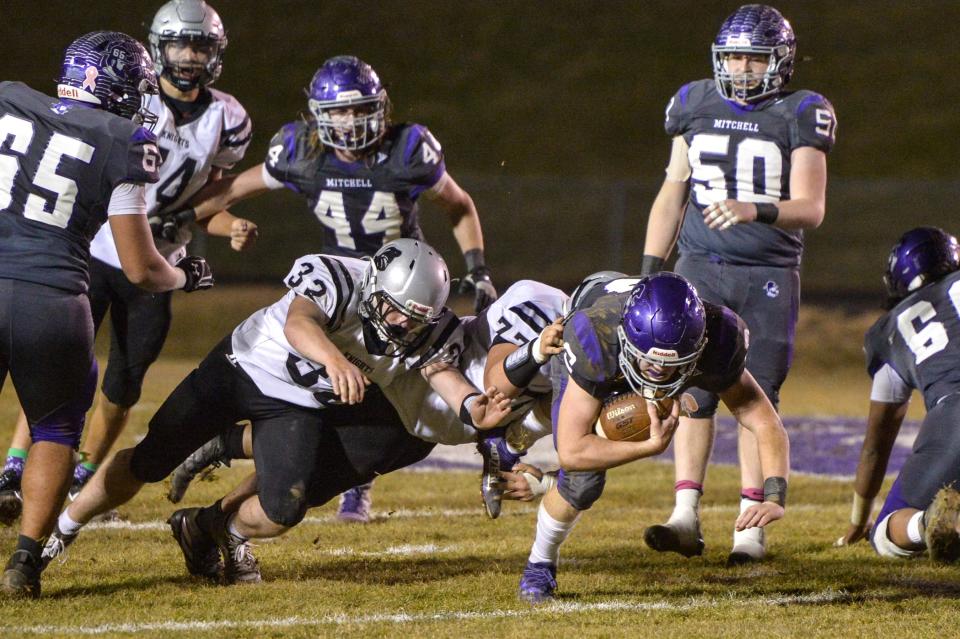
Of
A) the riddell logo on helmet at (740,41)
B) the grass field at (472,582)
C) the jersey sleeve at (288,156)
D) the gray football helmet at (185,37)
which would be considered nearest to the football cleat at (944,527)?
the grass field at (472,582)

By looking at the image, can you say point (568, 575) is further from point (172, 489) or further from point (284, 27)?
point (284, 27)

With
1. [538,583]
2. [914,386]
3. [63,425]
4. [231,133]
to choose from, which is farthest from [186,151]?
[914,386]

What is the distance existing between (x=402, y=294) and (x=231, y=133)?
6.88 feet

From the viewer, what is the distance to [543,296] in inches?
183

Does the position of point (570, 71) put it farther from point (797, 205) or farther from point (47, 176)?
point (47, 176)

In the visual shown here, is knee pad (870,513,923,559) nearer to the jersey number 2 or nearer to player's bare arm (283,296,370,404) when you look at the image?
player's bare arm (283,296,370,404)

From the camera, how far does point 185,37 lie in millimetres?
5828

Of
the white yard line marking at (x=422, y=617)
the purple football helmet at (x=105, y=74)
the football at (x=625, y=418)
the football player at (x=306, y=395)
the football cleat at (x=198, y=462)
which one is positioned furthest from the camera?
the football cleat at (x=198, y=462)

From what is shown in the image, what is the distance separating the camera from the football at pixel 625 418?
4.07 metres

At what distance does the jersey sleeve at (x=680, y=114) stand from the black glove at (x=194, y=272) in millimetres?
1994

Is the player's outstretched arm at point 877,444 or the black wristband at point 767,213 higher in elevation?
the black wristband at point 767,213

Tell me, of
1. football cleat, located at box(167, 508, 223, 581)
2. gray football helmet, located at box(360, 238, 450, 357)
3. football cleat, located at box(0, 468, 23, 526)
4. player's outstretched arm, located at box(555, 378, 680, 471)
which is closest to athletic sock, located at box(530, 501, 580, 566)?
player's outstretched arm, located at box(555, 378, 680, 471)

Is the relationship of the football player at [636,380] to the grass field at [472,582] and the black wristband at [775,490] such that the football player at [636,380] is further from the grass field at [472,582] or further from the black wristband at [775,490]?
the grass field at [472,582]

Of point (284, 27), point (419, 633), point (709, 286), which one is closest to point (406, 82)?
point (284, 27)
